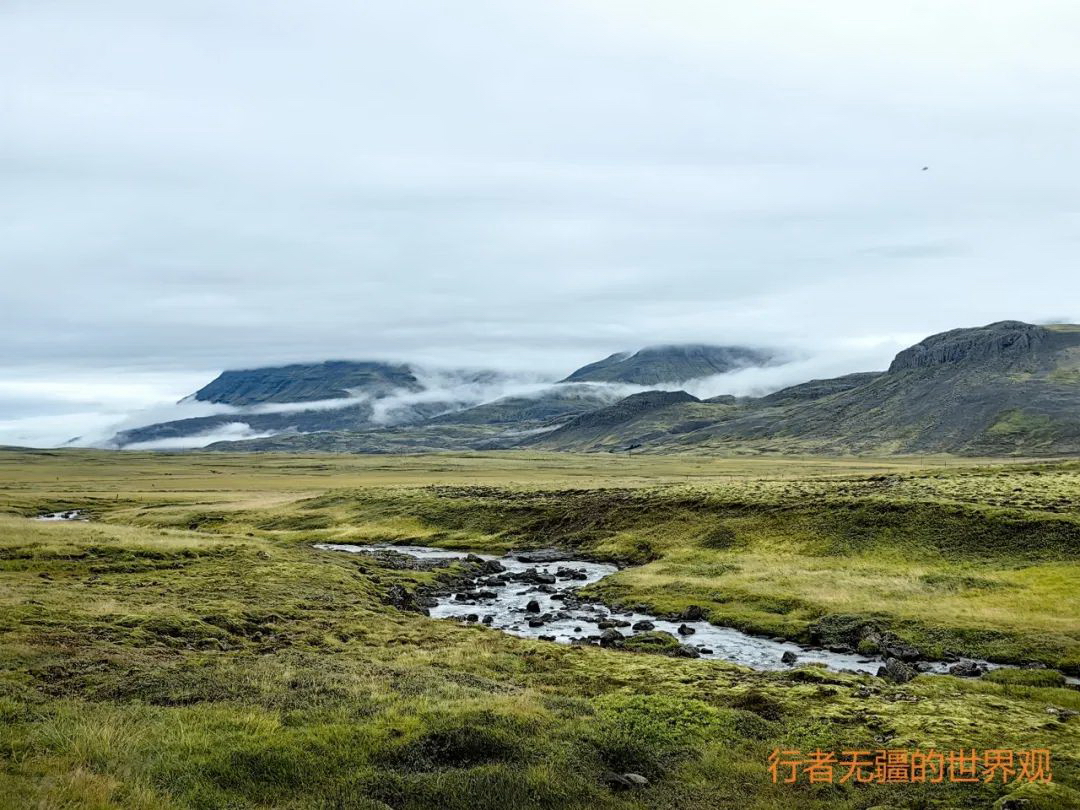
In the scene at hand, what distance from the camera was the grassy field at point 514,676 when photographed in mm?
19422

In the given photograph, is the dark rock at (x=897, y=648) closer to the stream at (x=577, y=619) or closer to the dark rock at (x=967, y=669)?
the stream at (x=577, y=619)

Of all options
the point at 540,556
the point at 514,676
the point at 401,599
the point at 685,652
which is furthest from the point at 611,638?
the point at 540,556

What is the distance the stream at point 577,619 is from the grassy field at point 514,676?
127 inches

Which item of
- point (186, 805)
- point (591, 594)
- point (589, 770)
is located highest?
point (186, 805)

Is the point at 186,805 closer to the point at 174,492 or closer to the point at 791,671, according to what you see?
the point at 791,671

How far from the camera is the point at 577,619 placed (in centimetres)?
5288

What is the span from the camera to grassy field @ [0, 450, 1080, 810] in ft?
63.7

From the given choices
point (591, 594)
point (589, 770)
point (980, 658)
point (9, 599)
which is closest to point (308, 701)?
point (589, 770)

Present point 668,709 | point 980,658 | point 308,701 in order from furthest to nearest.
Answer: point 980,658, point 668,709, point 308,701

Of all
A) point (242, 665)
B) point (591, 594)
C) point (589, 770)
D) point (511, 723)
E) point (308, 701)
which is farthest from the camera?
point (591, 594)

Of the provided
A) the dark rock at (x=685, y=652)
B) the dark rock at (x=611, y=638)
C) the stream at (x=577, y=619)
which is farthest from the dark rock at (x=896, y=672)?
the dark rock at (x=611, y=638)

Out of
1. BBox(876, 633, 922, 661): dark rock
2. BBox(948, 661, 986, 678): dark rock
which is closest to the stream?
BBox(948, 661, 986, 678): dark rock

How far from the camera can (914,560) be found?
6312 centimetres

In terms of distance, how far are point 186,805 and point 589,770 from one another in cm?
1038
